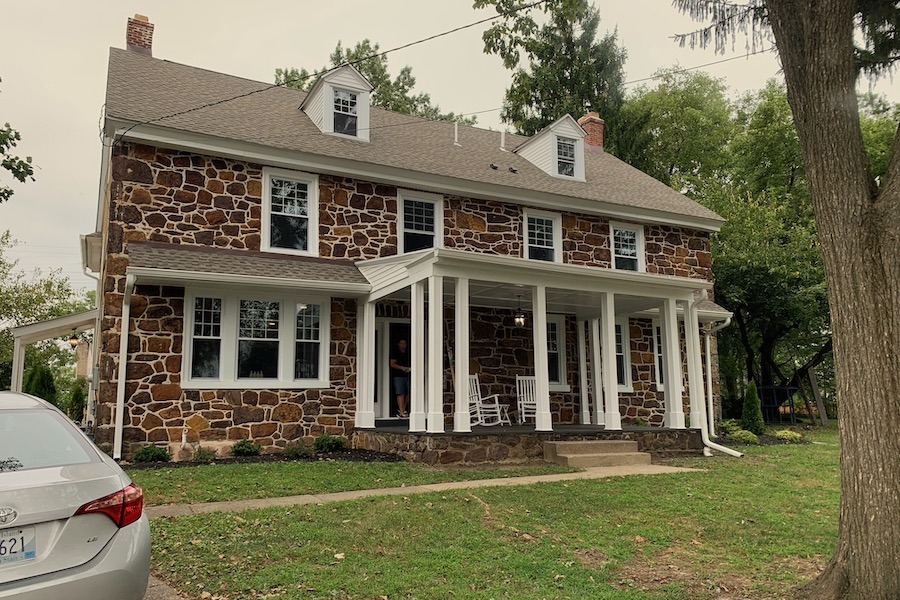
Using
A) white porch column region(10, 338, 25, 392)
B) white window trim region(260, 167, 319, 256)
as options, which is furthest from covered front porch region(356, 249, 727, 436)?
white porch column region(10, 338, 25, 392)

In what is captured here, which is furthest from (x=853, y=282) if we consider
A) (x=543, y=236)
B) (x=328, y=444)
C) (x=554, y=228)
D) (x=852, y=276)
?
(x=554, y=228)

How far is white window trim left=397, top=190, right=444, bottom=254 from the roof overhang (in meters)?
0.17

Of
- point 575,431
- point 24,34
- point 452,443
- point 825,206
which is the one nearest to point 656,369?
point 575,431

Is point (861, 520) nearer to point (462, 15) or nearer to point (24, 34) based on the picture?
point (462, 15)

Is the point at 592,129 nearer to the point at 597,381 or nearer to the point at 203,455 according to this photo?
the point at 597,381

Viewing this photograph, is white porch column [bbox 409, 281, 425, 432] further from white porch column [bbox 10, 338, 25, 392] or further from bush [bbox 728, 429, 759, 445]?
white porch column [bbox 10, 338, 25, 392]

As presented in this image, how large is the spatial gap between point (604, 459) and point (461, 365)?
9.00ft

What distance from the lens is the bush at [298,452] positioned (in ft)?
34.6

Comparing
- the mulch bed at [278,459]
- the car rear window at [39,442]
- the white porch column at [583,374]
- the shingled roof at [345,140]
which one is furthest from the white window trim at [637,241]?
the car rear window at [39,442]

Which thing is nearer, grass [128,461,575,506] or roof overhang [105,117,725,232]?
grass [128,461,575,506]

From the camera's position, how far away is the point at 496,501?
6895mm

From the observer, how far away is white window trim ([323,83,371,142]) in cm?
1332

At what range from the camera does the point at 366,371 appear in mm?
11625

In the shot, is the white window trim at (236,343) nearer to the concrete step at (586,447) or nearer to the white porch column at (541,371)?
the white porch column at (541,371)
